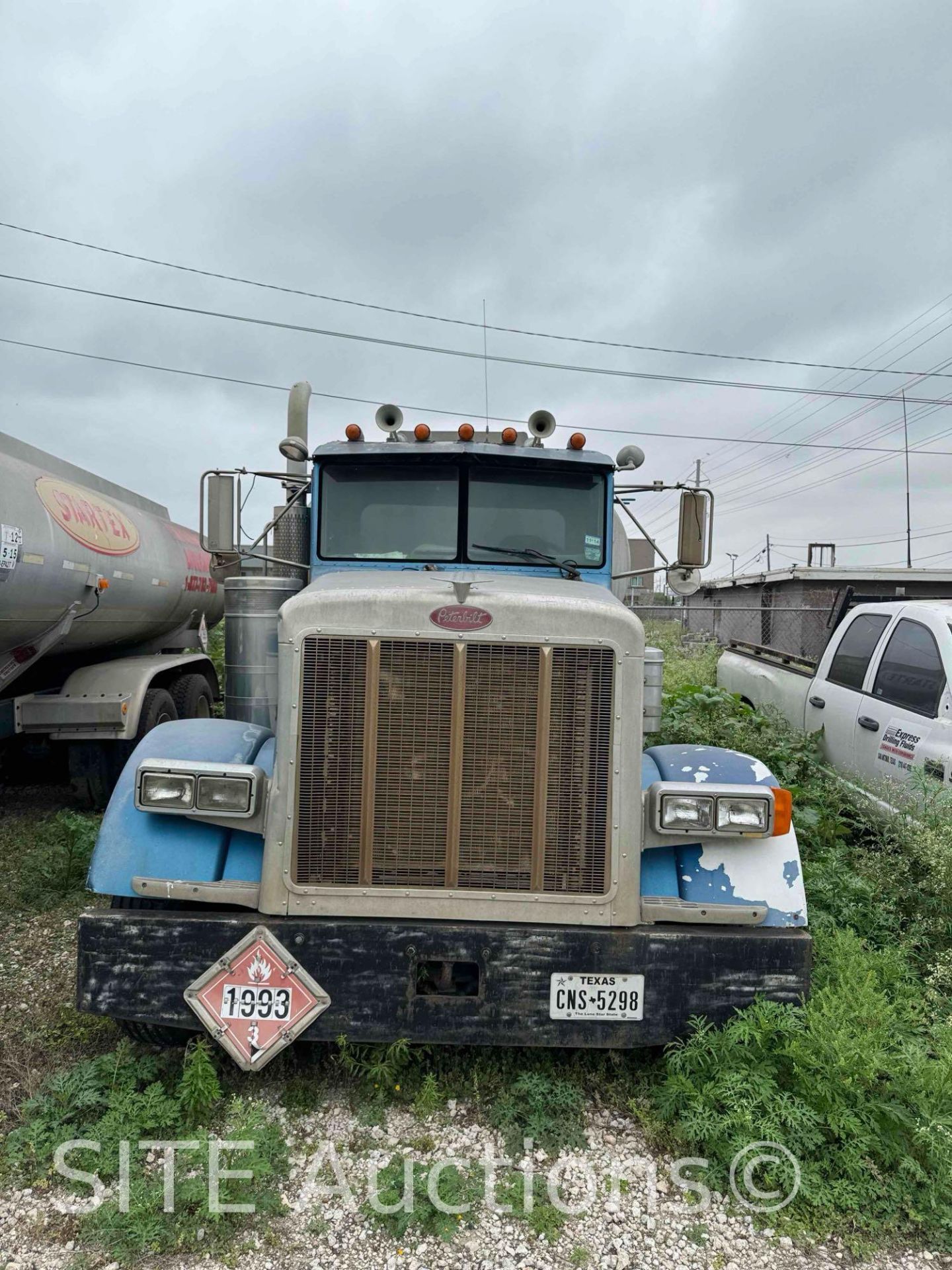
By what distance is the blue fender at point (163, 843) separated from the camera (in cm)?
295

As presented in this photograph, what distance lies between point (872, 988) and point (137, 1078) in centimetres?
292

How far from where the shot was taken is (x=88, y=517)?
6133 millimetres

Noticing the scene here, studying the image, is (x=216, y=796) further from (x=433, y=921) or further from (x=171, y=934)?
(x=433, y=921)

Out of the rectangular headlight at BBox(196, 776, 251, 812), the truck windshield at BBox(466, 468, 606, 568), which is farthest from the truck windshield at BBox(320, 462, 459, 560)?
the rectangular headlight at BBox(196, 776, 251, 812)

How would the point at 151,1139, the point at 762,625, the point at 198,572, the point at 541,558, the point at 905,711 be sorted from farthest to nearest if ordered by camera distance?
the point at 762,625 → the point at 198,572 → the point at 905,711 → the point at 541,558 → the point at 151,1139

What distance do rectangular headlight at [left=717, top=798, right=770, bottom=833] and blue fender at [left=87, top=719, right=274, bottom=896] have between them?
5.74 feet

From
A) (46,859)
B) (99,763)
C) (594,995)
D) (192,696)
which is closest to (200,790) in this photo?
(594,995)

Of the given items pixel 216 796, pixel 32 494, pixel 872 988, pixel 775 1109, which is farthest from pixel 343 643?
pixel 32 494

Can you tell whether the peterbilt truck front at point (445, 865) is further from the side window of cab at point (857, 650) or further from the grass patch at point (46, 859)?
the side window of cab at point (857, 650)

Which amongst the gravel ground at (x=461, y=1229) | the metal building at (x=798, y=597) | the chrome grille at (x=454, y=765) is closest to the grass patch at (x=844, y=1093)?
the gravel ground at (x=461, y=1229)

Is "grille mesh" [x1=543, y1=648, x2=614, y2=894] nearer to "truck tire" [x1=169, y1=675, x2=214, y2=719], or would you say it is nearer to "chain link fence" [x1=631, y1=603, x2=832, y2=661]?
"truck tire" [x1=169, y1=675, x2=214, y2=719]

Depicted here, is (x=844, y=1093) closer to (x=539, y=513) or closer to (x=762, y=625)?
(x=539, y=513)

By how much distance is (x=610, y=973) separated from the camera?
2.84m

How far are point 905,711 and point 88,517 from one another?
20.0 ft
